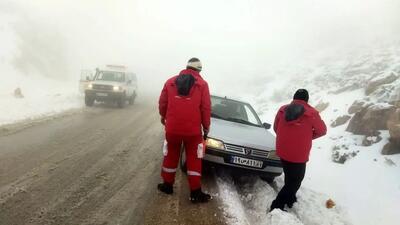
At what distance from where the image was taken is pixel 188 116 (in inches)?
213

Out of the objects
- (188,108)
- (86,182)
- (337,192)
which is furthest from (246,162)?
(86,182)

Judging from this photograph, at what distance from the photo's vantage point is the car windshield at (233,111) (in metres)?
8.27

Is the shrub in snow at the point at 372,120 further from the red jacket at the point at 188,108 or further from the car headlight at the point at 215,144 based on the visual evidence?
the red jacket at the point at 188,108

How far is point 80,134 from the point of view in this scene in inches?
401

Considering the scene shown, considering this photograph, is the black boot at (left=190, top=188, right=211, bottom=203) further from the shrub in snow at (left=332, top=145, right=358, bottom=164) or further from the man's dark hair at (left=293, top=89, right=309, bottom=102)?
the shrub in snow at (left=332, top=145, right=358, bottom=164)

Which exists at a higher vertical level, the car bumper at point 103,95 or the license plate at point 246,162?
the license plate at point 246,162

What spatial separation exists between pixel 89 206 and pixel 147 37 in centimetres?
7547

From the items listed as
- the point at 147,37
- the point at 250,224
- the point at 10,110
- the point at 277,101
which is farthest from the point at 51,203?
the point at 147,37

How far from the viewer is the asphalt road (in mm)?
4781

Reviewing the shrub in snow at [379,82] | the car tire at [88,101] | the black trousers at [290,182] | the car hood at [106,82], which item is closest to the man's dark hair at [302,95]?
the black trousers at [290,182]

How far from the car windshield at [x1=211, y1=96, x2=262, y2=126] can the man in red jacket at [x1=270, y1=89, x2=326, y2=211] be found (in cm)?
271

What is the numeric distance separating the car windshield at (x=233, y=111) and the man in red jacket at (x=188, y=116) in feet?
8.80

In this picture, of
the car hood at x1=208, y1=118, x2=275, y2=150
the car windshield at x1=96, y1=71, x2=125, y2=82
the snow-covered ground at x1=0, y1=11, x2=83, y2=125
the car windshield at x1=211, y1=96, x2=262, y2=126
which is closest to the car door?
the car windshield at x1=96, y1=71, x2=125, y2=82

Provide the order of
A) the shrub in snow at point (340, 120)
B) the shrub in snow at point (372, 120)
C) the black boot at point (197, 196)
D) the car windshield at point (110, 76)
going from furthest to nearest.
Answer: the car windshield at point (110, 76) < the shrub in snow at point (340, 120) < the shrub in snow at point (372, 120) < the black boot at point (197, 196)
